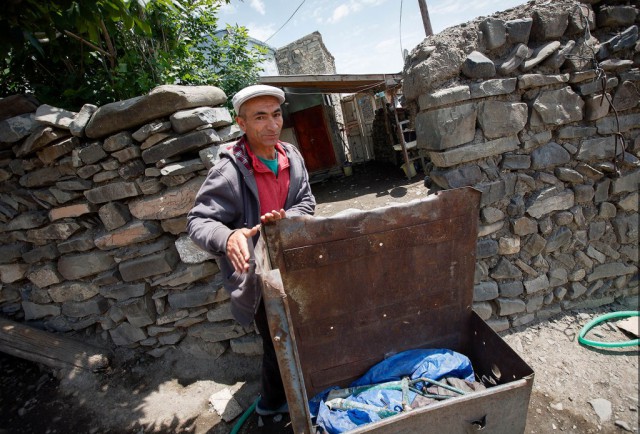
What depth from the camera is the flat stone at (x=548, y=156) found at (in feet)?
8.52

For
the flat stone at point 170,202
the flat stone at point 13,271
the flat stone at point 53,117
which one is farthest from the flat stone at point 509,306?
the flat stone at point 13,271

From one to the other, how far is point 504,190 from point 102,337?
394cm

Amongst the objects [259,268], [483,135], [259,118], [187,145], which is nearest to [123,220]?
[187,145]

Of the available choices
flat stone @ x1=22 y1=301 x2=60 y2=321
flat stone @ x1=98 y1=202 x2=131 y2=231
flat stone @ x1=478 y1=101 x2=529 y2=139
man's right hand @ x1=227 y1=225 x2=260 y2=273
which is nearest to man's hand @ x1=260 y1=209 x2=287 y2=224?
man's right hand @ x1=227 y1=225 x2=260 y2=273

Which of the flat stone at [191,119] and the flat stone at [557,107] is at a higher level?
the flat stone at [191,119]

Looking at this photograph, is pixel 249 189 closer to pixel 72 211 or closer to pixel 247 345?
pixel 247 345

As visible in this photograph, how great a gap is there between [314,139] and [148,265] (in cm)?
968

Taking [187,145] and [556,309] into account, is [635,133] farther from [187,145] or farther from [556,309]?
[187,145]

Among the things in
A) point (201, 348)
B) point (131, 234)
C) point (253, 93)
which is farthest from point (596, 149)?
point (131, 234)

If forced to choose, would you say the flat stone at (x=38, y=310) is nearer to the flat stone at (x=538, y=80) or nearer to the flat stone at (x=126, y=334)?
the flat stone at (x=126, y=334)

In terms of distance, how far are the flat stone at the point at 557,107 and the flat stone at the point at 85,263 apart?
3827 millimetres

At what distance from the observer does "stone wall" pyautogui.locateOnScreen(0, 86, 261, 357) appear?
248cm

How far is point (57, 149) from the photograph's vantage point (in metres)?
2.49

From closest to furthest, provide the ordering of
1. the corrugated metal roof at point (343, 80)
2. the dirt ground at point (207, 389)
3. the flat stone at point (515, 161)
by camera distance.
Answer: the dirt ground at point (207, 389)
the flat stone at point (515, 161)
the corrugated metal roof at point (343, 80)
